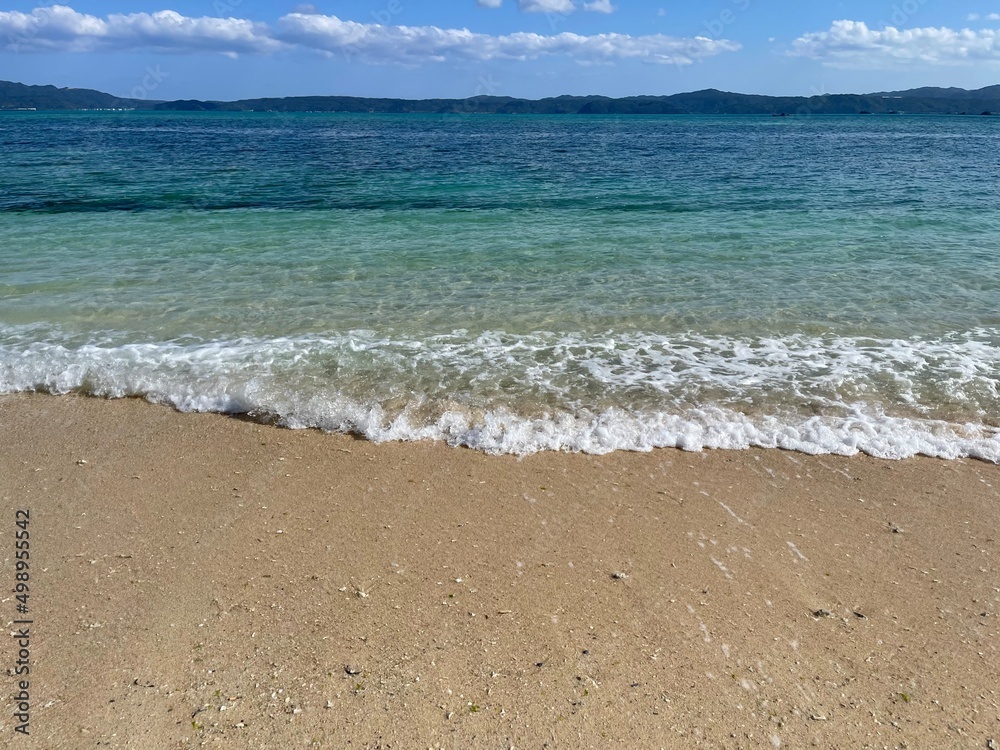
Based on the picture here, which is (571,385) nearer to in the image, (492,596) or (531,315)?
(531,315)

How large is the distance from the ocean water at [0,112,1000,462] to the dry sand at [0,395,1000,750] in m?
0.63

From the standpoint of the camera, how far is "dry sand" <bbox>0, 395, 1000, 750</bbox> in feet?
10.4

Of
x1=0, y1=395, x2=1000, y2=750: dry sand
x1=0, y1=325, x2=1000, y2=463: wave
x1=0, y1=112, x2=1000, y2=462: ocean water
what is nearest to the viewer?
x1=0, y1=395, x2=1000, y2=750: dry sand

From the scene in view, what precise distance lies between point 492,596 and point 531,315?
534cm

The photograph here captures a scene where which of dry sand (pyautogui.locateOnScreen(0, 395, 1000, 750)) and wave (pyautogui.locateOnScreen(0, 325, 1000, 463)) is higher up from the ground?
wave (pyautogui.locateOnScreen(0, 325, 1000, 463))

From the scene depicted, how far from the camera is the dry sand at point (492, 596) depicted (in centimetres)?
318

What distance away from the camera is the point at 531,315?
887 cm

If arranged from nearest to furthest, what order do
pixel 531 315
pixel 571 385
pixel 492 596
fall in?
1. pixel 492 596
2. pixel 571 385
3. pixel 531 315

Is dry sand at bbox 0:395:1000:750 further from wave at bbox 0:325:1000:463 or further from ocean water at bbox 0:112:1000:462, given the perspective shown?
ocean water at bbox 0:112:1000:462

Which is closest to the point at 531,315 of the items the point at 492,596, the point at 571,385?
the point at 571,385

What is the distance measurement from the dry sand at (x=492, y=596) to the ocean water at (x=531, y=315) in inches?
24.9

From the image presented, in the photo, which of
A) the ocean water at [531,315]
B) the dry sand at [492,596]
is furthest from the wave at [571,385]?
the dry sand at [492,596]

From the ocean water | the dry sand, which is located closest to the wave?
the ocean water

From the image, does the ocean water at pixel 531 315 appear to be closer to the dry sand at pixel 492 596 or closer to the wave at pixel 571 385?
the wave at pixel 571 385
